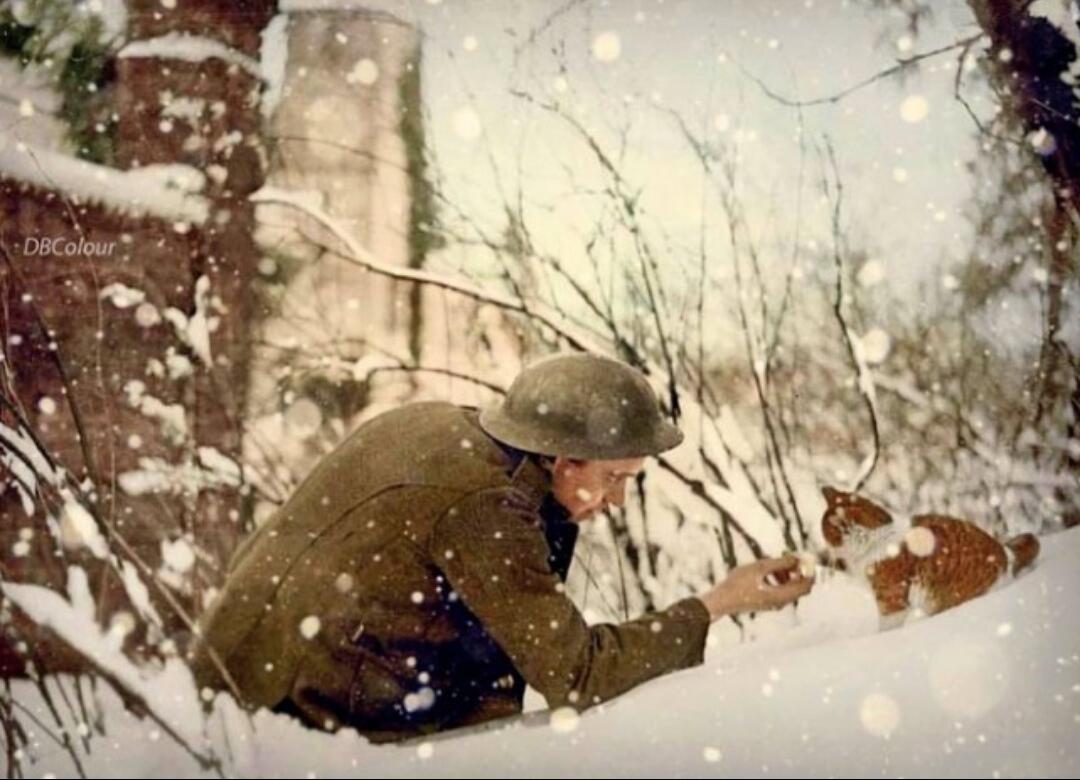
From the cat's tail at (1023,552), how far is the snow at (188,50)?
184 centimetres

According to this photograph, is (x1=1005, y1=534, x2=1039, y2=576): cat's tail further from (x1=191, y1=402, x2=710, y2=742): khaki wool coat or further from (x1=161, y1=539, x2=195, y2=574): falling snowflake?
(x1=161, y1=539, x2=195, y2=574): falling snowflake

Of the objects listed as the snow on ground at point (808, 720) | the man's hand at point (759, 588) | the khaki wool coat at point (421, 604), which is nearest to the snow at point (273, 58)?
the khaki wool coat at point (421, 604)

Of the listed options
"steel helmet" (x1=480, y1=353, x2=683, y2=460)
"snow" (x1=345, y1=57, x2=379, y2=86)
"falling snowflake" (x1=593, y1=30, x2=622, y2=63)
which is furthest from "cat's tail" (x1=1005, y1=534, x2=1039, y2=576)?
"snow" (x1=345, y1=57, x2=379, y2=86)

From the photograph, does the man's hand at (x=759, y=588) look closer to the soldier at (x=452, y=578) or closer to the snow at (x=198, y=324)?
the soldier at (x=452, y=578)

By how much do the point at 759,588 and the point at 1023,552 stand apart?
55cm

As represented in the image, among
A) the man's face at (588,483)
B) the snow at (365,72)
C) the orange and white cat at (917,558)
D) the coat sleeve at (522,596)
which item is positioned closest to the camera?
the coat sleeve at (522,596)

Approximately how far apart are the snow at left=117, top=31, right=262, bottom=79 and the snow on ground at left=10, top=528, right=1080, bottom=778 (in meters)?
1.31

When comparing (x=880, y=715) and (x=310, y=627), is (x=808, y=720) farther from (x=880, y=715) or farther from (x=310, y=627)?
(x=310, y=627)

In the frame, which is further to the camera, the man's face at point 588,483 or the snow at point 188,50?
the snow at point 188,50

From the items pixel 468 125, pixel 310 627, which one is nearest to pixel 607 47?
pixel 468 125

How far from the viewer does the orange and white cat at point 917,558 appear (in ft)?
7.34

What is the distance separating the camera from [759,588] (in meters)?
2.20

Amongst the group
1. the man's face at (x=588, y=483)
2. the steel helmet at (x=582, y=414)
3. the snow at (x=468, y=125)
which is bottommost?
the man's face at (x=588, y=483)

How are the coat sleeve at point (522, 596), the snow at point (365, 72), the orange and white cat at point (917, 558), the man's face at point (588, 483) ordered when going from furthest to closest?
the snow at point (365, 72) < the orange and white cat at point (917, 558) < the man's face at point (588, 483) < the coat sleeve at point (522, 596)
